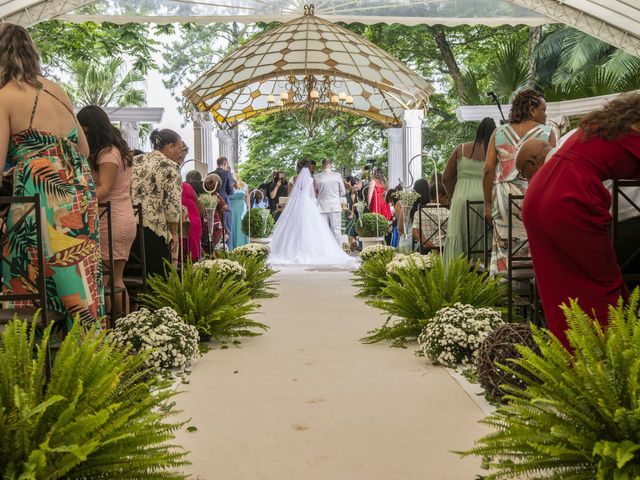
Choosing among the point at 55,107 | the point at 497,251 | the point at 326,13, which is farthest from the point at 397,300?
the point at 326,13

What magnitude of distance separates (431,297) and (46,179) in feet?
9.87

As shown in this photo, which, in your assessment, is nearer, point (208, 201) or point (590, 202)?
point (590, 202)

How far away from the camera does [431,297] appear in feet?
20.0

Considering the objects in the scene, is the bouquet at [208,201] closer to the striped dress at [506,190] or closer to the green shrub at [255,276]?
the green shrub at [255,276]

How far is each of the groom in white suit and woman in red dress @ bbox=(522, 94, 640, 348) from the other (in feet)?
42.2

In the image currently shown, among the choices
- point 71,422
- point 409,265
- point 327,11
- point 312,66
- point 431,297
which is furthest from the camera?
point 327,11

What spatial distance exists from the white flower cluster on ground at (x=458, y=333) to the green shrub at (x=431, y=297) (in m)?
0.60

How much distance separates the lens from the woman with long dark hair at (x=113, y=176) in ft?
18.7

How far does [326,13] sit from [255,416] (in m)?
12.2

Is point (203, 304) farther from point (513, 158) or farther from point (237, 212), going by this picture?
point (237, 212)

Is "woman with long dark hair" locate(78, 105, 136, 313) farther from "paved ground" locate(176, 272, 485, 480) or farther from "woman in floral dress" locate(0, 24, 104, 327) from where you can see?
"woman in floral dress" locate(0, 24, 104, 327)

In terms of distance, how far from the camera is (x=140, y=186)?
22.8 feet

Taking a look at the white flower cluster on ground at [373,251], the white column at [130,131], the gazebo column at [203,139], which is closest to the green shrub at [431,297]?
the white flower cluster on ground at [373,251]

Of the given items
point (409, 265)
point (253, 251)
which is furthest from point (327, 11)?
point (409, 265)
